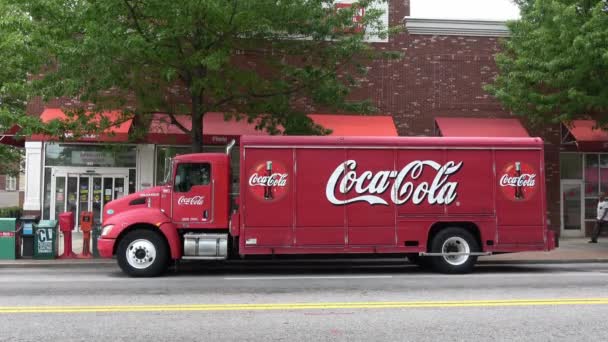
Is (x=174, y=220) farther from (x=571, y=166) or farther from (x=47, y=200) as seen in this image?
(x=571, y=166)

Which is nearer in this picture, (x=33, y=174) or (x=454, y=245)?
(x=454, y=245)

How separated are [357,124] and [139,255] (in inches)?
370

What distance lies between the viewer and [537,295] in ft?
27.8

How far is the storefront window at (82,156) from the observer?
1858 centimetres

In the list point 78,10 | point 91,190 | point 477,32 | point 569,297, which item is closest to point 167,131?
point 91,190

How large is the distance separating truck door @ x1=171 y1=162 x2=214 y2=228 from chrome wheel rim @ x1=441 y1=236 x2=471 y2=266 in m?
4.87

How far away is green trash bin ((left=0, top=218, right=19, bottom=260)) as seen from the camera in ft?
42.8

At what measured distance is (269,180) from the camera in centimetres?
1082

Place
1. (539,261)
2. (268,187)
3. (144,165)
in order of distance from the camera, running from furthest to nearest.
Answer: (144,165) → (539,261) → (268,187)

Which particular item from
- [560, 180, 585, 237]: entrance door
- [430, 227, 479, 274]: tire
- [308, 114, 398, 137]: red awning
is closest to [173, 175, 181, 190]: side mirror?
[430, 227, 479, 274]: tire

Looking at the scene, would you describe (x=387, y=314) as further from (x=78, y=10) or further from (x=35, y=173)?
(x=35, y=173)

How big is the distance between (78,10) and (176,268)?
6.33m

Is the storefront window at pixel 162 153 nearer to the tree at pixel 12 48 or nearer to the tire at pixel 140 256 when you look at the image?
the tree at pixel 12 48

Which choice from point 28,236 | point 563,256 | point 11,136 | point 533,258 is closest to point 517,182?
point 533,258
